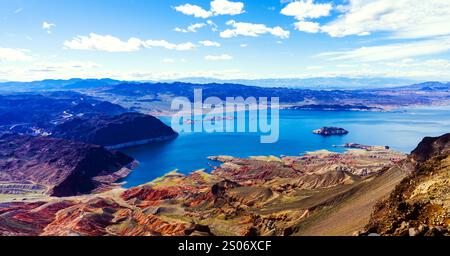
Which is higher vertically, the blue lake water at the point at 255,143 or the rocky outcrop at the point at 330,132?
the rocky outcrop at the point at 330,132

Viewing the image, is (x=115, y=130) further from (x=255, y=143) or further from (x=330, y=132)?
(x=330, y=132)

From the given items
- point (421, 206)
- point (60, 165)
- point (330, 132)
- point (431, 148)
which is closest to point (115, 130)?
point (60, 165)

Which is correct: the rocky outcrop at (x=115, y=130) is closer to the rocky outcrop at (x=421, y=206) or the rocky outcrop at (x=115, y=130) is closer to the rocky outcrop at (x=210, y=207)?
the rocky outcrop at (x=210, y=207)

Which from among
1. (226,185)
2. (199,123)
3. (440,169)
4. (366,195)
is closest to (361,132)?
(199,123)

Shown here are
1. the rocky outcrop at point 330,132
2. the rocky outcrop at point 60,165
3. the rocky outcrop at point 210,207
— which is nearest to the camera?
the rocky outcrop at point 210,207

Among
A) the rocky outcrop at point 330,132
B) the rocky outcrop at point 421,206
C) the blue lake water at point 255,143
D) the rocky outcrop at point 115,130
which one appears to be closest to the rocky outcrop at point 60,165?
the blue lake water at point 255,143

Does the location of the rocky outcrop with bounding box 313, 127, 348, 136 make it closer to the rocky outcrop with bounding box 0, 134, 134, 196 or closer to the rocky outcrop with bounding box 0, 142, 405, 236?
the rocky outcrop with bounding box 0, 142, 405, 236
